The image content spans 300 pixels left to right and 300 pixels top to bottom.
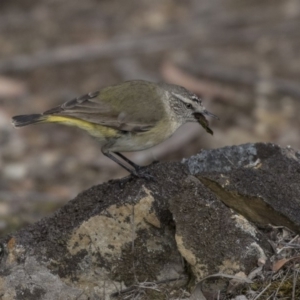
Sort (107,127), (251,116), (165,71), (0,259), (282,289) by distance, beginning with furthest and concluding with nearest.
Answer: (165,71), (251,116), (107,127), (0,259), (282,289)

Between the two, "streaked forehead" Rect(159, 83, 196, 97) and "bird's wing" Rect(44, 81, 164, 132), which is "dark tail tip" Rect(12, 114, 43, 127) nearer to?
"bird's wing" Rect(44, 81, 164, 132)

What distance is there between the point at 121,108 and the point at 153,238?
176cm

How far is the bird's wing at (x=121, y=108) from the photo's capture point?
6383mm

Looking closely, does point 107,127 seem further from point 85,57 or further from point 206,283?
point 85,57

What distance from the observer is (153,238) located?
5000mm

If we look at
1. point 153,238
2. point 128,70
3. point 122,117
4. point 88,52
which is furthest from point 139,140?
point 88,52

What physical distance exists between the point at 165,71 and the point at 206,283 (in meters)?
8.11

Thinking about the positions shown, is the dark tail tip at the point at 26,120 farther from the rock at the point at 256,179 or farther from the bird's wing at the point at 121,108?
the rock at the point at 256,179

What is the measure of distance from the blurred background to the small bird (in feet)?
8.92

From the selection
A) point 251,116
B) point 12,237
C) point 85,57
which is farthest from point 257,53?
point 12,237

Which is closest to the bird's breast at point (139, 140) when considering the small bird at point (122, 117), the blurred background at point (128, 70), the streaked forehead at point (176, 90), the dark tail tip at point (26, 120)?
the small bird at point (122, 117)

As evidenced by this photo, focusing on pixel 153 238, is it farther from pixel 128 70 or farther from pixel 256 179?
pixel 128 70

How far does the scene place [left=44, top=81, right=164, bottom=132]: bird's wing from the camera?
638 centimetres

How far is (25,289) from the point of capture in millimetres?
4824
